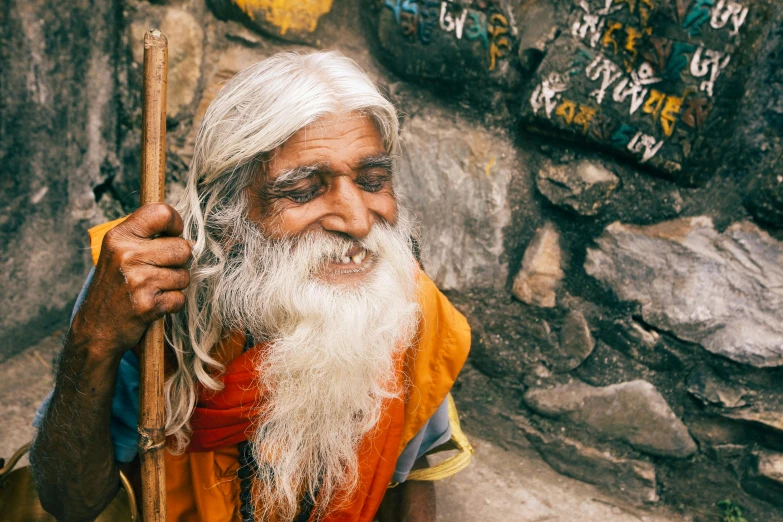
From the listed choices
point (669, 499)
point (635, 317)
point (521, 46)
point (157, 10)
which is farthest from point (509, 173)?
point (157, 10)

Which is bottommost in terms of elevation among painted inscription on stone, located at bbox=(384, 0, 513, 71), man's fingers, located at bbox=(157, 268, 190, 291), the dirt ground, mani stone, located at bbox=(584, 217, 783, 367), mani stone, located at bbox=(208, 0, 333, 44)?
the dirt ground

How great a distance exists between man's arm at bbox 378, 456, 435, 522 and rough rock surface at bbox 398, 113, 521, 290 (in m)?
0.80

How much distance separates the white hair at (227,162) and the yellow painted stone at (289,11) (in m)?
0.77

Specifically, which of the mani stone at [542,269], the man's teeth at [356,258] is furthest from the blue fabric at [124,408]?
the mani stone at [542,269]

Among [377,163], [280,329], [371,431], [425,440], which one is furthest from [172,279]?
[425,440]

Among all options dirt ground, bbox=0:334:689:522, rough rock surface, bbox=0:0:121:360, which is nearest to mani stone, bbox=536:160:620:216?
dirt ground, bbox=0:334:689:522

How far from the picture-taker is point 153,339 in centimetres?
142

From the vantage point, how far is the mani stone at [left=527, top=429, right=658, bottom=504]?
246 cm

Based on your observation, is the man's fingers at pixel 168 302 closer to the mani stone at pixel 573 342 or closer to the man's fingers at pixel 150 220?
the man's fingers at pixel 150 220

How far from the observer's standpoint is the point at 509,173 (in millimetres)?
2455

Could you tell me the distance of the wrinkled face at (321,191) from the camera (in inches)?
65.6

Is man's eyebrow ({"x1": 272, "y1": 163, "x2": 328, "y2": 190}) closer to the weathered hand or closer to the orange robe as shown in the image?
the weathered hand

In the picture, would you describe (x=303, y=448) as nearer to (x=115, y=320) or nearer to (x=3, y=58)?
(x=115, y=320)

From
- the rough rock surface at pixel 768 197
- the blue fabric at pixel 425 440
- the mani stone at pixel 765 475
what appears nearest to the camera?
the blue fabric at pixel 425 440
